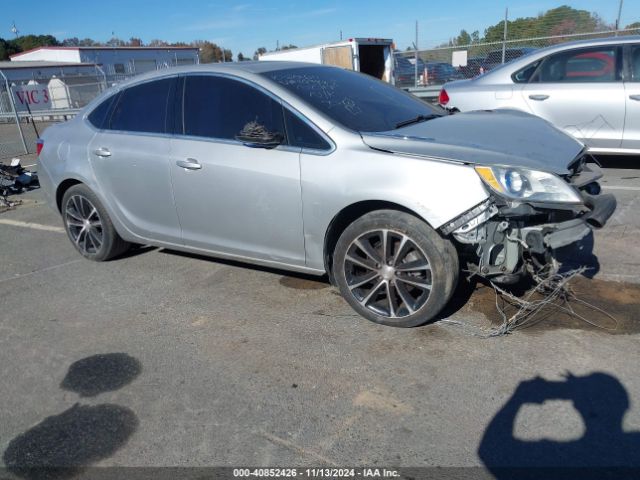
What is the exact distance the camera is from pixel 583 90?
Answer: 6.79m

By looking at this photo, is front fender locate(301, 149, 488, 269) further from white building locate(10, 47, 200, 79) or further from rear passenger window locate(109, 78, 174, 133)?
white building locate(10, 47, 200, 79)

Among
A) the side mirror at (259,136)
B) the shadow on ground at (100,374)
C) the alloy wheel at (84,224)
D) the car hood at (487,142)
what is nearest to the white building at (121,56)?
the alloy wheel at (84,224)

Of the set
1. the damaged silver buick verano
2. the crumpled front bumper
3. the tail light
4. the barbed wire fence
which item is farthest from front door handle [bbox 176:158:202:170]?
the barbed wire fence

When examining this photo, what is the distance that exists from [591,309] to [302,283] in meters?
2.12

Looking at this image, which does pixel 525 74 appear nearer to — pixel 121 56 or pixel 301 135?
pixel 301 135

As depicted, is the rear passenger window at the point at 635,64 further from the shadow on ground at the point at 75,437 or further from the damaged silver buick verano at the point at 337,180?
the shadow on ground at the point at 75,437

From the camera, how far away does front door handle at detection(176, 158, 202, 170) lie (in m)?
4.14

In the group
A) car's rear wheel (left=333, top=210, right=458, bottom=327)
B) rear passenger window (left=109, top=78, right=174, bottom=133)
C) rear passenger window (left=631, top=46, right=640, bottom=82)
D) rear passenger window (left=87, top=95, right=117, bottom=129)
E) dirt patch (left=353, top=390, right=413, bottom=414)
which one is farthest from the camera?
rear passenger window (left=631, top=46, right=640, bottom=82)

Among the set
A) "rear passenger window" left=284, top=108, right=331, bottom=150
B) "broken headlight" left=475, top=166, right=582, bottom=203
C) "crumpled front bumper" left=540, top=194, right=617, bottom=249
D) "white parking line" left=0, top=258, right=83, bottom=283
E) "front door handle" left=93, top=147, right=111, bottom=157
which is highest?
"rear passenger window" left=284, top=108, right=331, bottom=150

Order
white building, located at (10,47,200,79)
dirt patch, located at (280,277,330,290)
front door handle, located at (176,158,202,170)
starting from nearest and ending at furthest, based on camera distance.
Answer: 1. front door handle, located at (176,158,202,170)
2. dirt patch, located at (280,277,330,290)
3. white building, located at (10,47,200,79)

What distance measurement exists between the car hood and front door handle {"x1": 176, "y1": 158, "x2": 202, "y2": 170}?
52.0 inches

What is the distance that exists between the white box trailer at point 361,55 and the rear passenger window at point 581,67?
9379 millimetres

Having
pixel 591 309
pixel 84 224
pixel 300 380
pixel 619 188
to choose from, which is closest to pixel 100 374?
pixel 300 380

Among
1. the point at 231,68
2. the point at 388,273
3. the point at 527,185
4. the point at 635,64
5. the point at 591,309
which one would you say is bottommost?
the point at 591,309
